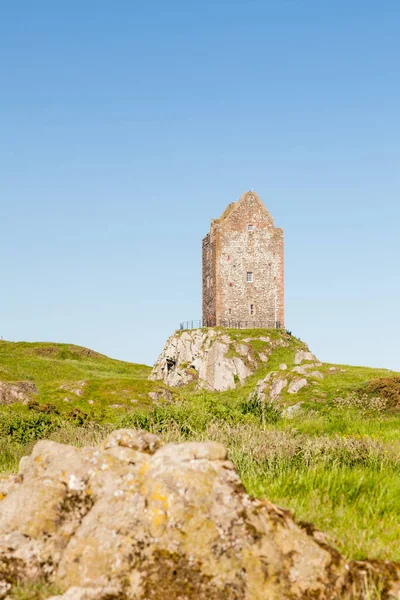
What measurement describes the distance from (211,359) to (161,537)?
5576cm

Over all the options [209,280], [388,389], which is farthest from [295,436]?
[209,280]

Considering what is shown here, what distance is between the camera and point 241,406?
1977cm

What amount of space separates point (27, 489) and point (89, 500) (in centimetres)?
62

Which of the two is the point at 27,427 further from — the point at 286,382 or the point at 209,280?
the point at 209,280

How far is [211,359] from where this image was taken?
6053 cm

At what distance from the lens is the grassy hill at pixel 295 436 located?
719 centimetres

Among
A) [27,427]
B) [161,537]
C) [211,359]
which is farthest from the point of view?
[211,359]

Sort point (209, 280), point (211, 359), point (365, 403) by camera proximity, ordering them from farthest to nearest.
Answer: point (209, 280), point (211, 359), point (365, 403)

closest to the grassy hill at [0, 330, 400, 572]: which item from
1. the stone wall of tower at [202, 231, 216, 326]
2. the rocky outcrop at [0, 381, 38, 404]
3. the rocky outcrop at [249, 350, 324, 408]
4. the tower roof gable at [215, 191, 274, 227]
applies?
the rocky outcrop at [0, 381, 38, 404]

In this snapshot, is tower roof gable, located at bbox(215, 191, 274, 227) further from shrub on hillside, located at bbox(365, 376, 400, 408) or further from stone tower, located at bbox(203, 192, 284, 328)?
shrub on hillside, located at bbox(365, 376, 400, 408)

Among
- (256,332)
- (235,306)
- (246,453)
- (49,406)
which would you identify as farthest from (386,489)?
(235,306)

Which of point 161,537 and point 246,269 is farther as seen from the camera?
point 246,269

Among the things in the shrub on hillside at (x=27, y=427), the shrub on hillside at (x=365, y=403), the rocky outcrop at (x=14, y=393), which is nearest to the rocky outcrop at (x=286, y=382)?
the shrub on hillside at (x=365, y=403)

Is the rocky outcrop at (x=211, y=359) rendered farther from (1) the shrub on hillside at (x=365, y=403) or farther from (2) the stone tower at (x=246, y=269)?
(1) the shrub on hillside at (x=365, y=403)
